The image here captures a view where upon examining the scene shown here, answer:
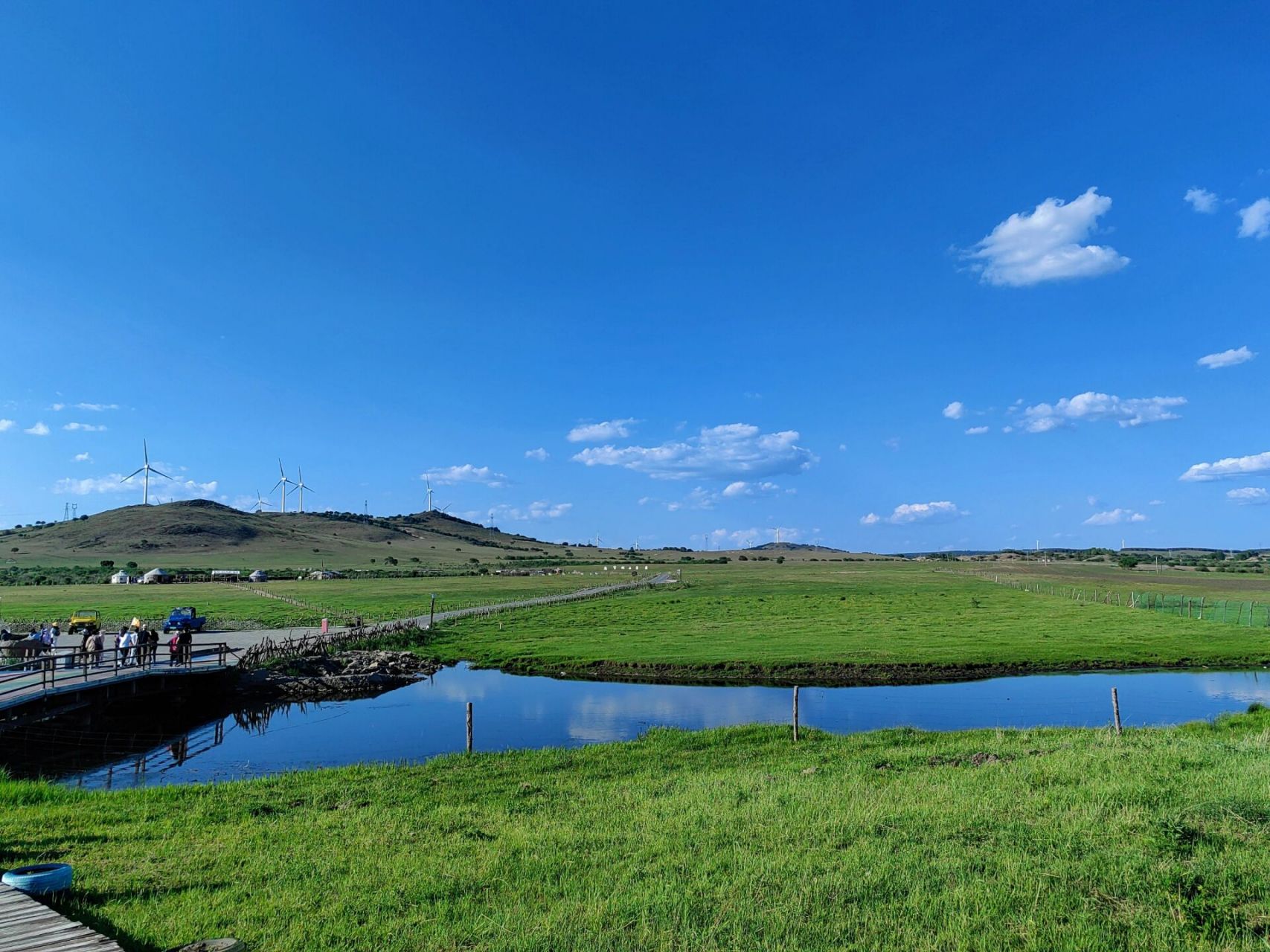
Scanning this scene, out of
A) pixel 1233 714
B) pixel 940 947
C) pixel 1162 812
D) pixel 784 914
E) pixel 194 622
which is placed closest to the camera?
pixel 940 947

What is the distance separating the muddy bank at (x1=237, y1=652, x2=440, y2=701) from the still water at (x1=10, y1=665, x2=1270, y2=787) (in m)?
1.87

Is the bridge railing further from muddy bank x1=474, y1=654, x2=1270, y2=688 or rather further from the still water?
muddy bank x1=474, y1=654, x2=1270, y2=688

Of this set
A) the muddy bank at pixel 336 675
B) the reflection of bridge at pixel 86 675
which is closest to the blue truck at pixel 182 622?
the reflection of bridge at pixel 86 675

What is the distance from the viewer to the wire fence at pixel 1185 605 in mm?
68625

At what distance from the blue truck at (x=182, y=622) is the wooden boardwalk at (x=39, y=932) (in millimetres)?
53782

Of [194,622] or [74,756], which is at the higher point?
[194,622]

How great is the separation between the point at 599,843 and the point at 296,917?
5206 mm

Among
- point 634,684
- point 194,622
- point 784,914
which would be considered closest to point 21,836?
point 784,914

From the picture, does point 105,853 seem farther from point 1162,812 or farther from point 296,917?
point 1162,812

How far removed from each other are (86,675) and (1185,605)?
296 ft

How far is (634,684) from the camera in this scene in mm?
46500

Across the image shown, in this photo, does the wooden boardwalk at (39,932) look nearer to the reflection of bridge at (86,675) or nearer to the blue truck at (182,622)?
the reflection of bridge at (86,675)

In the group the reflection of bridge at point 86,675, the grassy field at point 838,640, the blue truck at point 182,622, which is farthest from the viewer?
the blue truck at point 182,622

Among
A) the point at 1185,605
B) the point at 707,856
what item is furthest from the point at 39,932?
the point at 1185,605
